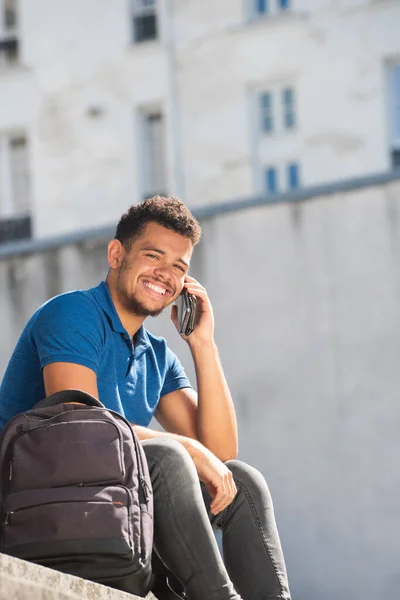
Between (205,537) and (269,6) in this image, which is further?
(269,6)

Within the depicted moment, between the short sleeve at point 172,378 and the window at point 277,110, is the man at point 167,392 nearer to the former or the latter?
the short sleeve at point 172,378

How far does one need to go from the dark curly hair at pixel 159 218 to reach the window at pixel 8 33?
16660mm

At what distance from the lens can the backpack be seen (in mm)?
3580

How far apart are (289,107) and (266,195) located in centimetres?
778

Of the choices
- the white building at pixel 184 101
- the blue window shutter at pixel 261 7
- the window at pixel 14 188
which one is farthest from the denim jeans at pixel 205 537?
the window at pixel 14 188

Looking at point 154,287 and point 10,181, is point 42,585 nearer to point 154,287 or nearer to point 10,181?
point 154,287

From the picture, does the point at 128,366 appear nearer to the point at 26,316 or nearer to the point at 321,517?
the point at 321,517

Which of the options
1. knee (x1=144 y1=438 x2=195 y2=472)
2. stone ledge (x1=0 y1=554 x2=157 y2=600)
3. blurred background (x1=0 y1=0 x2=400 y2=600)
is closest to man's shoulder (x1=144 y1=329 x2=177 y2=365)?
knee (x1=144 y1=438 x2=195 y2=472)

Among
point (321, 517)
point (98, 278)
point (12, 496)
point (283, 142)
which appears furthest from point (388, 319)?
point (283, 142)

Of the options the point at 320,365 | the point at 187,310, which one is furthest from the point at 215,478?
the point at 320,365

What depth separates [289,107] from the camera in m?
18.8

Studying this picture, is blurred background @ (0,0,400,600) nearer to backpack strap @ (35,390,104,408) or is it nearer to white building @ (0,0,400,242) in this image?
white building @ (0,0,400,242)

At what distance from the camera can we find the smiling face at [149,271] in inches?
168

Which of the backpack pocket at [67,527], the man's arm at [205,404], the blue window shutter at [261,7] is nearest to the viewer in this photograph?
the backpack pocket at [67,527]
